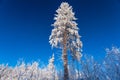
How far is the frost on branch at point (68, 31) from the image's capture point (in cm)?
2506

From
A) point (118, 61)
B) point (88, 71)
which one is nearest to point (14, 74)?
point (88, 71)

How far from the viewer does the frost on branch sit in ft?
82.2

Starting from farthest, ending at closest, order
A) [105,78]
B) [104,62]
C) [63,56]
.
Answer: [105,78], [104,62], [63,56]

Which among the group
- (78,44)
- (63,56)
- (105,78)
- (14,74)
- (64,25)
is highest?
(14,74)

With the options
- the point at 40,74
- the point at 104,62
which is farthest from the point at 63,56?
the point at 40,74

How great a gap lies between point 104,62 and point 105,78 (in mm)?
7839

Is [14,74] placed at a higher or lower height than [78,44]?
higher

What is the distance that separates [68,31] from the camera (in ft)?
83.4

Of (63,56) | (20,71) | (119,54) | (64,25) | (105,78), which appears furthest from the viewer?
(20,71)

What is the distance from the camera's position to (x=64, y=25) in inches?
1009

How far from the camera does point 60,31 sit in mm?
25406

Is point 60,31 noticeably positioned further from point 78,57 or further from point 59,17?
point 78,57

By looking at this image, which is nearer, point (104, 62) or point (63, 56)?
point (63, 56)

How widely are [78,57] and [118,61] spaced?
109 feet
